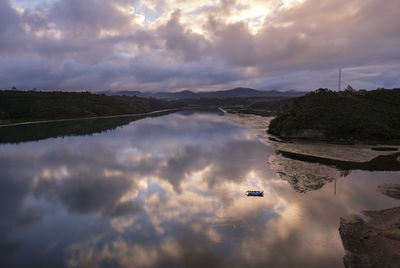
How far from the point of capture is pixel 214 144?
5316cm

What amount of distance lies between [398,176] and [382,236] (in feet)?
58.2

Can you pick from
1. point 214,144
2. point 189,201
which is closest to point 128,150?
point 214,144

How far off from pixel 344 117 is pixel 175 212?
5023cm

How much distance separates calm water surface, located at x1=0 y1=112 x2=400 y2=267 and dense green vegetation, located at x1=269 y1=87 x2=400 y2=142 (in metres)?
24.0

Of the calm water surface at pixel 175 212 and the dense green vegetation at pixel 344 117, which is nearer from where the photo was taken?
the calm water surface at pixel 175 212

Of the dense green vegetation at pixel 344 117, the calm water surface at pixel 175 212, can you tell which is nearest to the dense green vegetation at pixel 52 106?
the calm water surface at pixel 175 212

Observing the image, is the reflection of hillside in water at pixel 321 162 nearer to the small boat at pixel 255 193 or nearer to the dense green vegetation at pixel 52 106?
the small boat at pixel 255 193

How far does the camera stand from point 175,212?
2075 centimetres

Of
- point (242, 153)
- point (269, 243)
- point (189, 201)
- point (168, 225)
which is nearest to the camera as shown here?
point (269, 243)

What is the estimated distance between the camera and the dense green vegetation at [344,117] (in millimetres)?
52656

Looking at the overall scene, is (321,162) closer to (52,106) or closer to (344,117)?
(344,117)

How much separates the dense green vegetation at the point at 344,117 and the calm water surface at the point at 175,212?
23961 mm

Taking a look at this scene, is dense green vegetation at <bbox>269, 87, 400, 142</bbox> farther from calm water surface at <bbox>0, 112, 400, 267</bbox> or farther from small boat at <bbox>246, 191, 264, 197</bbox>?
small boat at <bbox>246, 191, 264, 197</bbox>

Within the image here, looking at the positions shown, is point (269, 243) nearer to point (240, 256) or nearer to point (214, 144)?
point (240, 256)
